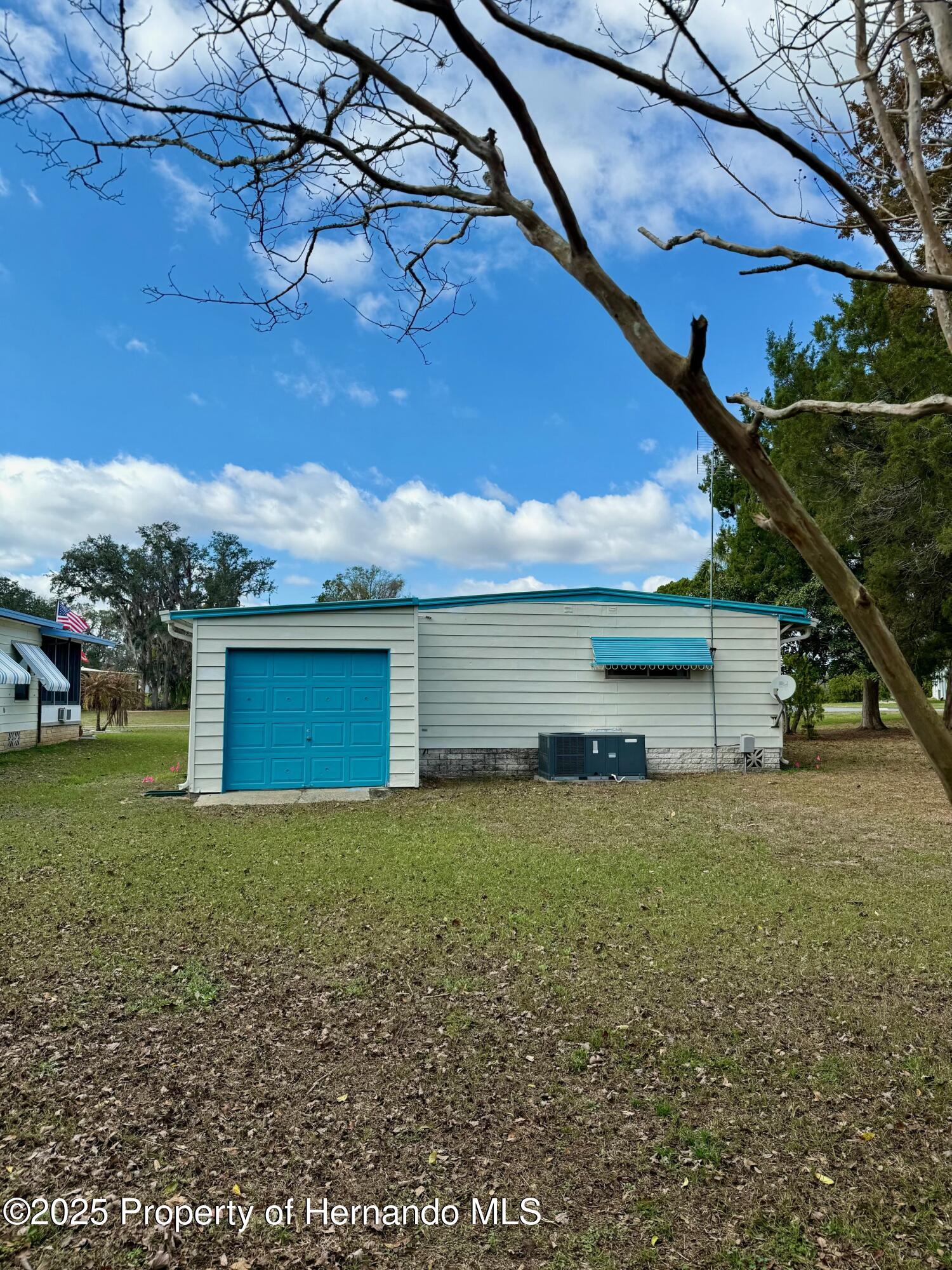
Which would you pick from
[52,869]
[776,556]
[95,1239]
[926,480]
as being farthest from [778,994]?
[776,556]

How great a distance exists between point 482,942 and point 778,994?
1736mm

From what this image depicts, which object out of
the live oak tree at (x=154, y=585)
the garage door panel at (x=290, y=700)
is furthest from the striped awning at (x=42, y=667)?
the live oak tree at (x=154, y=585)

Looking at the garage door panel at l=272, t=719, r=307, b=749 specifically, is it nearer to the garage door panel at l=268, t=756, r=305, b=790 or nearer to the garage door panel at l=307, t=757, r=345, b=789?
the garage door panel at l=268, t=756, r=305, b=790

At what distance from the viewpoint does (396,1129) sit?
8.89 ft

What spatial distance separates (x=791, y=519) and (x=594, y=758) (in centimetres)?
1120

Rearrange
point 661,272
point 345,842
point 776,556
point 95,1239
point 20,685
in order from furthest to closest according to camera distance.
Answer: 1. point 776,556
2. point 20,685
3. point 345,842
4. point 661,272
5. point 95,1239

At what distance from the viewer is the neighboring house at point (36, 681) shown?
16922mm

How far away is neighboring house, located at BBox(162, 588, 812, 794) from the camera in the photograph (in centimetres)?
1104

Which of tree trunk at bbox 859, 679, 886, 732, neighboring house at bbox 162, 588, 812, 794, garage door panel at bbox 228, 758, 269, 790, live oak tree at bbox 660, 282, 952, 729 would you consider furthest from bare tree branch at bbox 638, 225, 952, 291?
tree trunk at bbox 859, 679, 886, 732

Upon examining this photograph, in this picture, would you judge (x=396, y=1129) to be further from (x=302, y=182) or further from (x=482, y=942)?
(x=302, y=182)

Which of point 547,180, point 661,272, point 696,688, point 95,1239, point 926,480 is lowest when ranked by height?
point 95,1239

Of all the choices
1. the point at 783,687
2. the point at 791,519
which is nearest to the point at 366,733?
the point at 783,687

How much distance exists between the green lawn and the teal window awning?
623 cm

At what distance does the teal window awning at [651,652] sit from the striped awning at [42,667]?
546 inches
